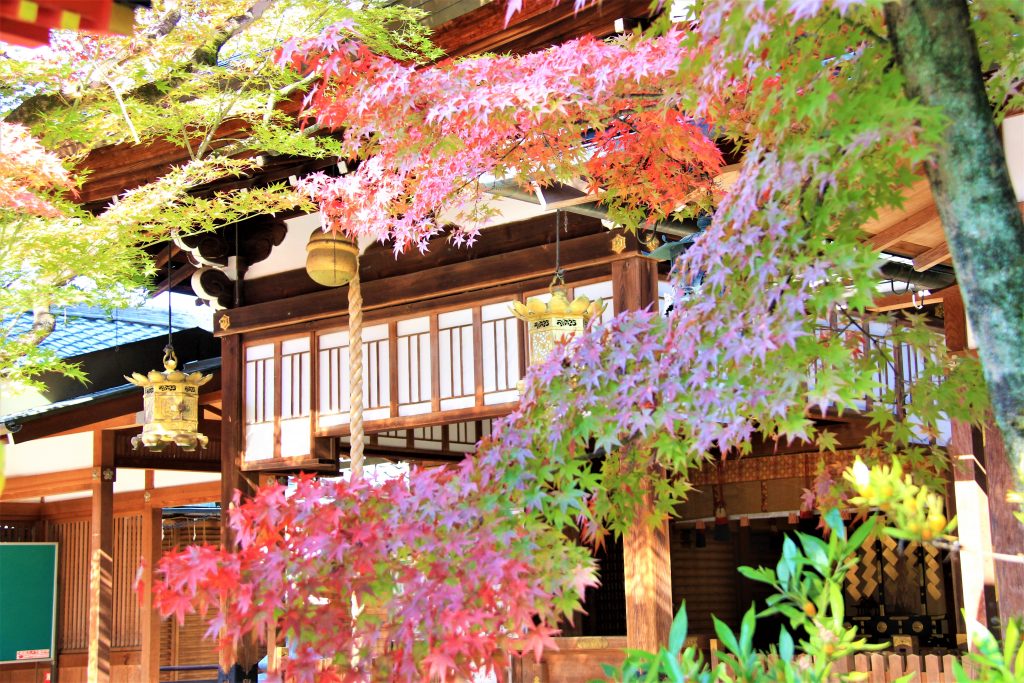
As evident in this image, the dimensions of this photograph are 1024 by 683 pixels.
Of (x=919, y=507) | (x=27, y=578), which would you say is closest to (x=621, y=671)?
(x=919, y=507)

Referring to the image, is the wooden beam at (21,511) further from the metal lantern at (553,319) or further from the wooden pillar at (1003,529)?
the wooden pillar at (1003,529)

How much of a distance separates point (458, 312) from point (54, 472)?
20.7 ft

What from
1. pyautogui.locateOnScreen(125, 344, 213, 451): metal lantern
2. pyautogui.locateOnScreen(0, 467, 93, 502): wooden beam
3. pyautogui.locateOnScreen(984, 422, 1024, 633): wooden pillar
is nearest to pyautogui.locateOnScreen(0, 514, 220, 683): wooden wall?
pyautogui.locateOnScreen(0, 467, 93, 502): wooden beam

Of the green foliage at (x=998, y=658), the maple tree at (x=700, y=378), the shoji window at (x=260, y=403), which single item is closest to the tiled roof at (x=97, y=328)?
the shoji window at (x=260, y=403)

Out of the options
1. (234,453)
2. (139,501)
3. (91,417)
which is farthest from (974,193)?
(139,501)

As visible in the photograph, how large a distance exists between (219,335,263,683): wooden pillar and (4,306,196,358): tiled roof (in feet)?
7.57

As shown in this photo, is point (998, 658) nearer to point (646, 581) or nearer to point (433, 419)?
point (646, 581)

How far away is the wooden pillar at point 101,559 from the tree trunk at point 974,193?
28.0 ft

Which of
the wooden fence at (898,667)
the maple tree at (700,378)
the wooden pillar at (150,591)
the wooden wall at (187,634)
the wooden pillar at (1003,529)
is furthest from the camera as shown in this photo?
the wooden wall at (187,634)

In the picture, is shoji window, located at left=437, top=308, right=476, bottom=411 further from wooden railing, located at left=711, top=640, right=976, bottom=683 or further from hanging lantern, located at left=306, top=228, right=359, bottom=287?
wooden railing, located at left=711, top=640, right=976, bottom=683

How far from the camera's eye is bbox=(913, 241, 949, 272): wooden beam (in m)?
5.67

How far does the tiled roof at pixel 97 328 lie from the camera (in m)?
11.0

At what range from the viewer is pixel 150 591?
11.8 meters

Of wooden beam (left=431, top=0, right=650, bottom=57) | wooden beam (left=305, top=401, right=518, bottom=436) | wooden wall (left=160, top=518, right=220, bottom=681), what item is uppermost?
wooden beam (left=431, top=0, right=650, bottom=57)
